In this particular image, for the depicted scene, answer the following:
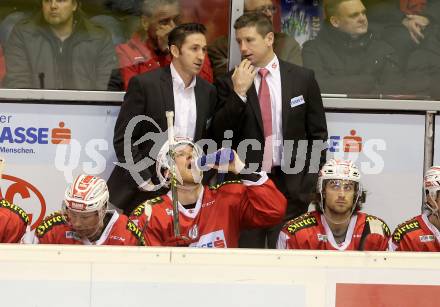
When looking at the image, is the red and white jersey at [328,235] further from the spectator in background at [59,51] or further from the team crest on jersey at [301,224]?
the spectator in background at [59,51]

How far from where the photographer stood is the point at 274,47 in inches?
290

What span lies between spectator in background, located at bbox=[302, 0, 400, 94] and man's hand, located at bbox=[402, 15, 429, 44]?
6.8 inches

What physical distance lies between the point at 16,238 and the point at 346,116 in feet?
7.98

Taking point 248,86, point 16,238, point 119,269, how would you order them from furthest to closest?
point 248,86 < point 16,238 < point 119,269

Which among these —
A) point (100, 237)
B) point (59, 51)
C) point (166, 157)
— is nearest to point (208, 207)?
point (166, 157)

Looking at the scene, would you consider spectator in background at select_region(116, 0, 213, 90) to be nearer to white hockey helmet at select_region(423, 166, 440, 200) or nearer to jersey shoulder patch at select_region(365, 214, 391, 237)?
jersey shoulder patch at select_region(365, 214, 391, 237)

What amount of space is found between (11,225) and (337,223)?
5.87ft

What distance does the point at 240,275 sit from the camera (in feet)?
17.1

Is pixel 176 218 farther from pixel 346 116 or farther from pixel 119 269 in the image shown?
pixel 346 116

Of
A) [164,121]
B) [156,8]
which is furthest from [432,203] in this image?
[156,8]

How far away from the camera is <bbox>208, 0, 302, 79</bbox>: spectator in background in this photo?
7.32 meters

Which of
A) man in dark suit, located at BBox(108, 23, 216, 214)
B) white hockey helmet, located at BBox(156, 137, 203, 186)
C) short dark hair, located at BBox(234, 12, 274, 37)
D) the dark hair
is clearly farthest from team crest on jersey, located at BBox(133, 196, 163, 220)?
the dark hair

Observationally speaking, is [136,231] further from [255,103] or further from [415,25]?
[415,25]

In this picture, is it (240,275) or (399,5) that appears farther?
(399,5)
